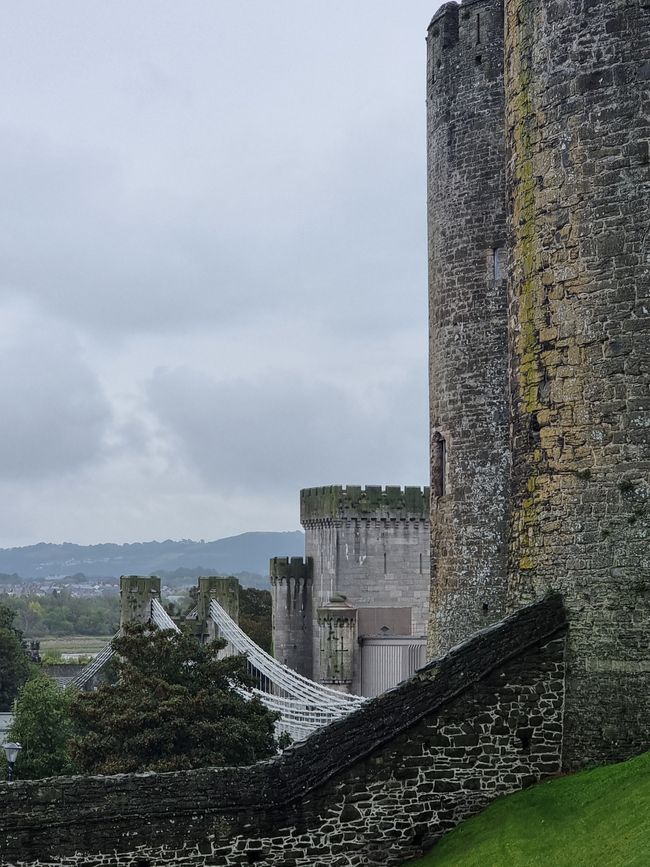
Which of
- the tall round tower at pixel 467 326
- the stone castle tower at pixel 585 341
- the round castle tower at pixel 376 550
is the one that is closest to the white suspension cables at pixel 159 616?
the round castle tower at pixel 376 550

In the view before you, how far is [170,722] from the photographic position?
22438 mm

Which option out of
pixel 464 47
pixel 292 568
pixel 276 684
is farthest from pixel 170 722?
pixel 292 568

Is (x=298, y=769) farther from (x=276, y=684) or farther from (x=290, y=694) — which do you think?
(x=276, y=684)

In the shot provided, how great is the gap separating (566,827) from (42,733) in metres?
22.8

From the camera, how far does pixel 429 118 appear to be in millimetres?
19953

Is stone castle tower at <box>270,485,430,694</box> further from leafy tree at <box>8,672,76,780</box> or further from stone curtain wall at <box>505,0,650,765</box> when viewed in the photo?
stone curtain wall at <box>505,0,650,765</box>

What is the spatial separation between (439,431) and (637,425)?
719cm

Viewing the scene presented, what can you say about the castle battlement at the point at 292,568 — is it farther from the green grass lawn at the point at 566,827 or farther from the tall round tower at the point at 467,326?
the green grass lawn at the point at 566,827

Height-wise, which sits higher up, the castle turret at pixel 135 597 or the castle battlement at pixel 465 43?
the castle battlement at pixel 465 43

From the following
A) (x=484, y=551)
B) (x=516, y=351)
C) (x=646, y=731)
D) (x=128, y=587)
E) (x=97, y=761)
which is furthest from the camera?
(x=128, y=587)

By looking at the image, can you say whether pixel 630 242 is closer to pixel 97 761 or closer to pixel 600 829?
pixel 600 829

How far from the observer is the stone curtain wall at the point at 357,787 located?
11.9 m

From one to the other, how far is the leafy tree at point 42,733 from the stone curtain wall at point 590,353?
63.3 ft

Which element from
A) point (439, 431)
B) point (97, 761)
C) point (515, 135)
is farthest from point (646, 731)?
point (97, 761)
